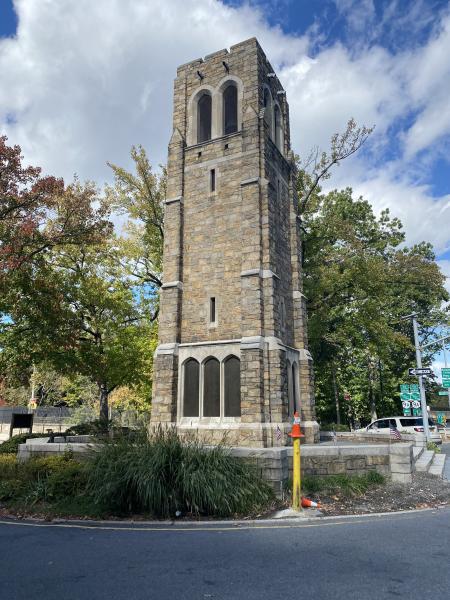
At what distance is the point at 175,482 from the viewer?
26.1 feet

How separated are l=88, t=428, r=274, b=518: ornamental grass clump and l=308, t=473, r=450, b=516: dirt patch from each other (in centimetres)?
137

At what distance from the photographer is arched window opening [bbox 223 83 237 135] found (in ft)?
59.8

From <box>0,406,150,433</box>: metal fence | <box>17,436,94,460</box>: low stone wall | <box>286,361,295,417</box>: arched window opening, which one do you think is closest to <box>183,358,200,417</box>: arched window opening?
<box>286,361,295,417</box>: arched window opening

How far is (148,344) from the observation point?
74.6 ft

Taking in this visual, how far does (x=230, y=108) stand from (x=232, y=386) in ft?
38.4

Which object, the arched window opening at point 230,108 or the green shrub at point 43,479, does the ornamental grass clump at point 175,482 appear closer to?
the green shrub at point 43,479

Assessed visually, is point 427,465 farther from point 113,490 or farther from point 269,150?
point 269,150

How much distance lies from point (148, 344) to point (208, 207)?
29.6ft

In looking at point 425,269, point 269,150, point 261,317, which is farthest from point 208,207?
point 425,269

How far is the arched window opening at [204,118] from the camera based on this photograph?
1844 centimetres

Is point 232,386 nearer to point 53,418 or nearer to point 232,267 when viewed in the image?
point 232,267

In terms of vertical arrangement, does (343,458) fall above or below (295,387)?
below

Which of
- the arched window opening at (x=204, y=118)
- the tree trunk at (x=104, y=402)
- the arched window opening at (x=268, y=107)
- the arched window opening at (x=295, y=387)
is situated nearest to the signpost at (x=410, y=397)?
the arched window opening at (x=295, y=387)

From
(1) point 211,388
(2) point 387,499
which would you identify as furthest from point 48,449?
(2) point 387,499
